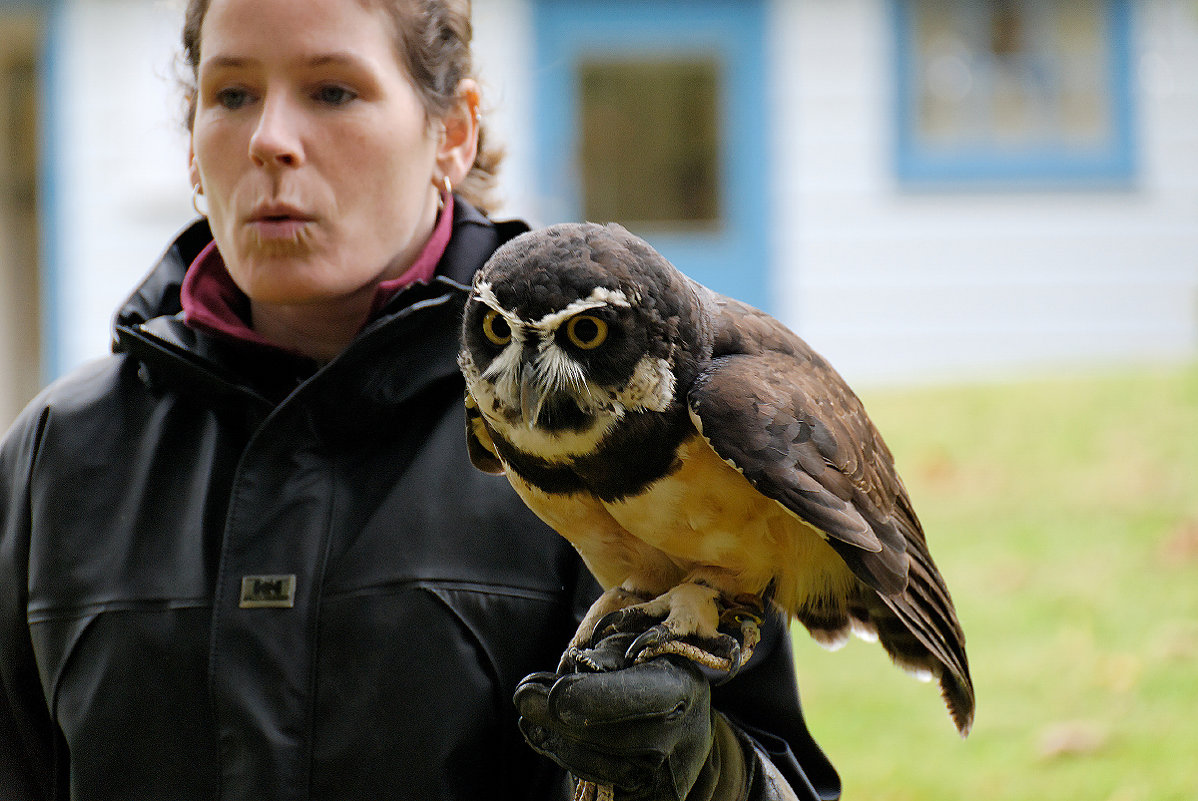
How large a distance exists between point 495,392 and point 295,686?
55cm

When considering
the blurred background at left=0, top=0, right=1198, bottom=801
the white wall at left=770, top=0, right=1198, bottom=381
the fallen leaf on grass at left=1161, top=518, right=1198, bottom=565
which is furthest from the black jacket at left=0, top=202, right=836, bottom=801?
the white wall at left=770, top=0, right=1198, bottom=381

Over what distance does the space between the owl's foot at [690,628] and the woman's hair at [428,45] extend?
936mm

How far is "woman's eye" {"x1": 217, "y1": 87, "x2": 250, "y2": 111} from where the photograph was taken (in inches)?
82.0

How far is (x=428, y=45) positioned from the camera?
2.17 metres

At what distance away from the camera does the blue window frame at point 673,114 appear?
7.84m

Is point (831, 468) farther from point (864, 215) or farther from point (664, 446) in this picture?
point (864, 215)

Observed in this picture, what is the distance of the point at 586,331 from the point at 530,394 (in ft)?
0.39

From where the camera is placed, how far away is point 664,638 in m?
1.88

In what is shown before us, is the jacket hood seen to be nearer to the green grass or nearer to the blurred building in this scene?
the green grass

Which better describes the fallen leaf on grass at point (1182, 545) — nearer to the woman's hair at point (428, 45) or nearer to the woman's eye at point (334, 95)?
the woman's hair at point (428, 45)

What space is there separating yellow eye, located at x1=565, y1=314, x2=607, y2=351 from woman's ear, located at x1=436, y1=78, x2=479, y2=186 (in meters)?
0.62

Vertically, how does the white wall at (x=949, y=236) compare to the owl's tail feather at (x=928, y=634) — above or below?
above

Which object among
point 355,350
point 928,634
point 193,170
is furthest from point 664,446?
point 193,170

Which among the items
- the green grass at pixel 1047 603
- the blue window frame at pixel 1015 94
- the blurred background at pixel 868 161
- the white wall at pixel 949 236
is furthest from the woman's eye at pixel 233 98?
the blue window frame at pixel 1015 94
